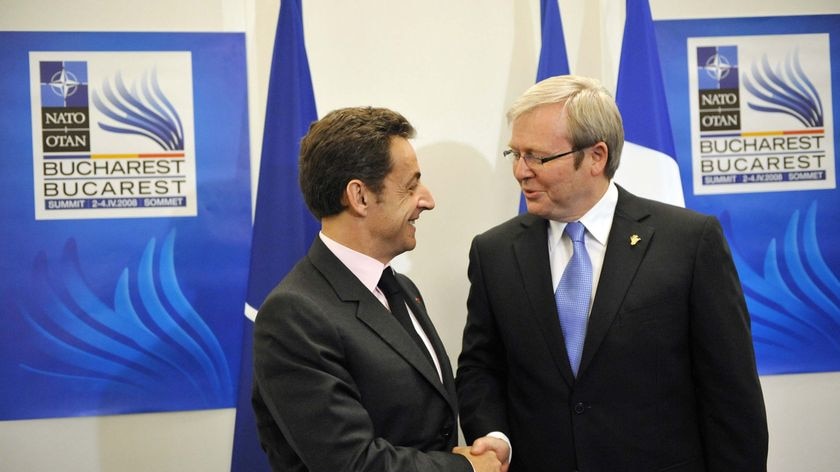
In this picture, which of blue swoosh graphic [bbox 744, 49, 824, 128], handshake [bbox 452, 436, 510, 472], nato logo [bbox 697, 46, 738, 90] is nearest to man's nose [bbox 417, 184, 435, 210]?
handshake [bbox 452, 436, 510, 472]

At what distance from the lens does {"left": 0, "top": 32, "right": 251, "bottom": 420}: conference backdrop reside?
2982mm

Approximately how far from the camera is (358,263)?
190 centimetres

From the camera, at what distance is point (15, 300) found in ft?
9.73

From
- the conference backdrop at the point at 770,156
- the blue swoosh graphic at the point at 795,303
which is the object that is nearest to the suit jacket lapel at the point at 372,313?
the conference backdrop at the point at 770,156

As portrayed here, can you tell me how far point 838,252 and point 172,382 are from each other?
2824 millimetres

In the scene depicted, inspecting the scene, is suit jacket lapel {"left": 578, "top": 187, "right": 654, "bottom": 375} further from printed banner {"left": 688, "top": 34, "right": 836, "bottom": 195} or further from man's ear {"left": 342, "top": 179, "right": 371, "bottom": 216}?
printed banner {"left": 688, "top": 34, "right": 836, "bottom": 195}

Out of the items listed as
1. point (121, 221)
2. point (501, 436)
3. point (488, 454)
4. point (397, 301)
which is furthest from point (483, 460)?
point (121, 221)

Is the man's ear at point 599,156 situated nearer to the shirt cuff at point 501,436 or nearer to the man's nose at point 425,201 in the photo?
the man's nose at point 425,201

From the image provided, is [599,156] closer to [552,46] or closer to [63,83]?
[552,46]

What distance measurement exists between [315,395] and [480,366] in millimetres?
717

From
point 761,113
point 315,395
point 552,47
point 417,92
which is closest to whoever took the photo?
point 315,395

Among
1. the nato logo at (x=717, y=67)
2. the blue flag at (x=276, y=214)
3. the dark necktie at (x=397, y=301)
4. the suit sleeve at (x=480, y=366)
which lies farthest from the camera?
the nato logo at (x=717, y=67)

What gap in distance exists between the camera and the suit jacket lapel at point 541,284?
198cm

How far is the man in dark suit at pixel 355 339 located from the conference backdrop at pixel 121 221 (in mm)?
1284
